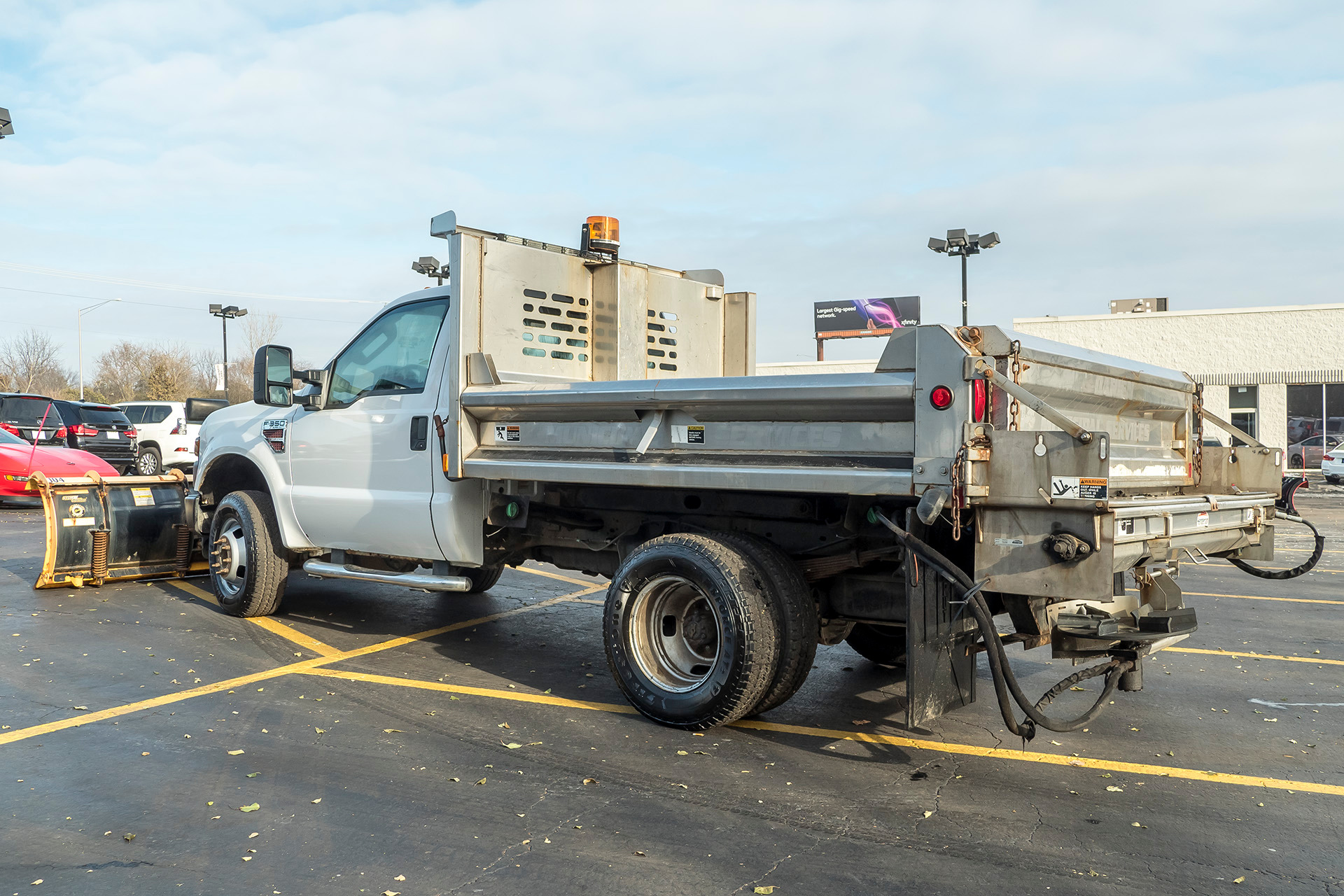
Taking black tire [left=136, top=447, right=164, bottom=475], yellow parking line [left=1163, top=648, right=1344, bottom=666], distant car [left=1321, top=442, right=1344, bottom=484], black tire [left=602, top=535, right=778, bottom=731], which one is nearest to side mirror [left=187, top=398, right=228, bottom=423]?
black tire [left=602, top=535, right=778, bottom=731]

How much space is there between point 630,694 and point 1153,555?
262cm

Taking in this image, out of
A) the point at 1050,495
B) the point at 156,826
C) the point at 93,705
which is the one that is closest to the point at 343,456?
the point at 93,705

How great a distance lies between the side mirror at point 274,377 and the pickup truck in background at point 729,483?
0.02 m

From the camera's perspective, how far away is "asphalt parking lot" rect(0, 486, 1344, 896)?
3.54 meters

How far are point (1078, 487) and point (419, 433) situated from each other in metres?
4.11

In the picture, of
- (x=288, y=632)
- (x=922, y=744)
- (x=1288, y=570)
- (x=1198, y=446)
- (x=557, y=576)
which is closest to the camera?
(x=922, y=744)

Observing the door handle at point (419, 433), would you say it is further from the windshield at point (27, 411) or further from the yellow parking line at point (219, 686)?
the windshield at point (27, 411)

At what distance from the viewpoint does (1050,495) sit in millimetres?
4078

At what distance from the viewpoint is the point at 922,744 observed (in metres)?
5.07

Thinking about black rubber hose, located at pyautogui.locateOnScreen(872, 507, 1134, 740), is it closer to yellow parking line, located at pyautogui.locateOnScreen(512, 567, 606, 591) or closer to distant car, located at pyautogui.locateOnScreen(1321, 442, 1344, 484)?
yellow parking line, located at pyautogui.locateOnScreen(512, 567, 606, 591)

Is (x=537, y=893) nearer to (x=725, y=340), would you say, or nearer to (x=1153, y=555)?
(x=1153, y=555)

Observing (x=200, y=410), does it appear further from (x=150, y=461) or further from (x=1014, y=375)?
(x=150, y=461)

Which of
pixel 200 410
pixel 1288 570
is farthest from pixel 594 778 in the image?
pixel 200 410

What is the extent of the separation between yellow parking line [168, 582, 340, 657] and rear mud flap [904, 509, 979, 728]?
4162 millimetres
